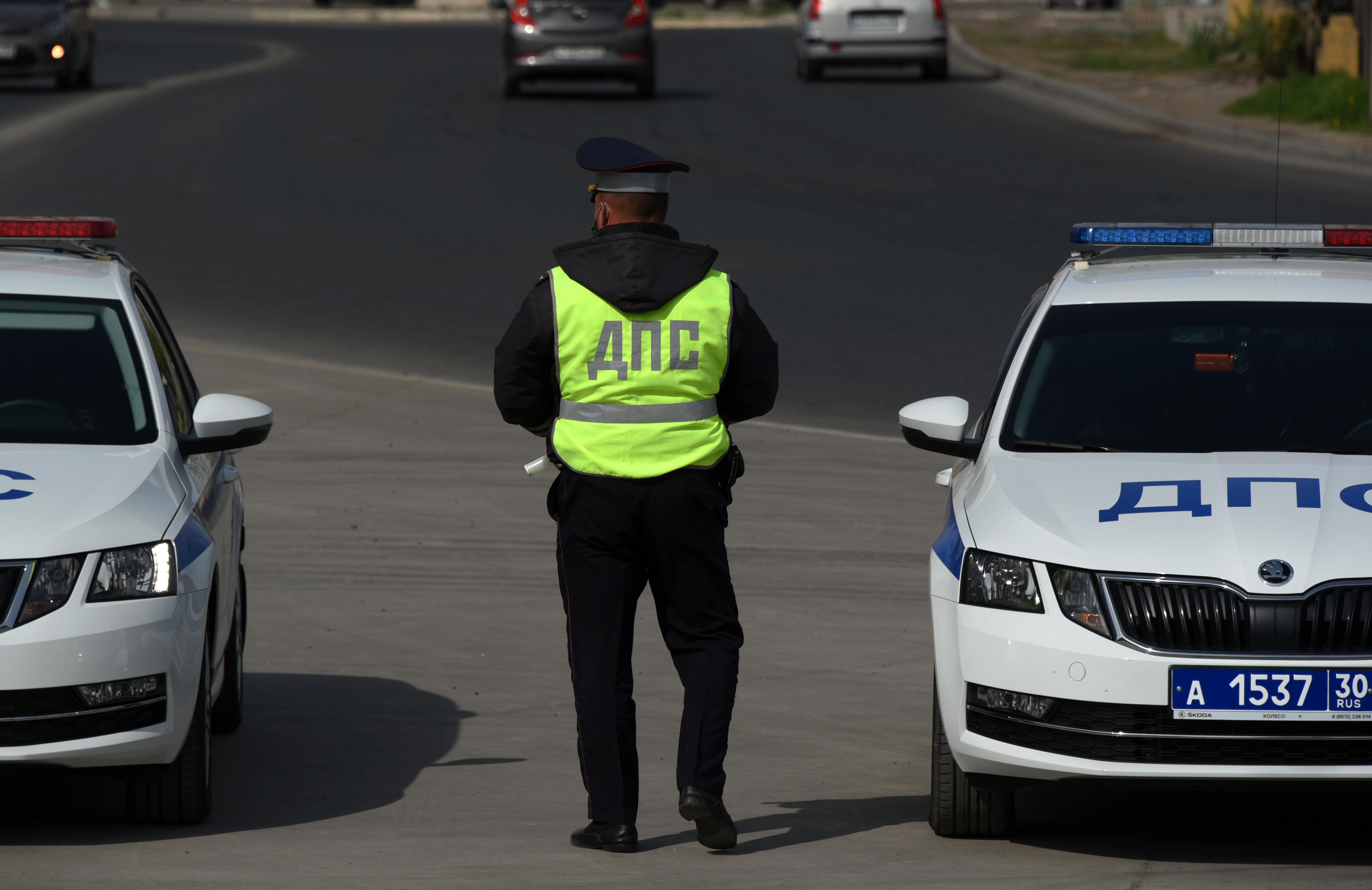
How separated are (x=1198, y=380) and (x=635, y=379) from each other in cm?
180

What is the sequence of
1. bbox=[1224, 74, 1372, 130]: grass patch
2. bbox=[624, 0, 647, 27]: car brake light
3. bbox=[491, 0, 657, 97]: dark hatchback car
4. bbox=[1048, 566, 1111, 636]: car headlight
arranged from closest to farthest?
bbox=[1048, 566, 1111, 636]: car headlight
bbox=[1224, 74, 1372, 130]: grass patch
bbox=[491, 0, 657, 97]: dark hatchback car
bbox=[624, 0, 647, 27]: car brake light

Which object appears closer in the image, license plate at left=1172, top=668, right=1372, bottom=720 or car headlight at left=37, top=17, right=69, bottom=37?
license plate at left=1172, top=668, right=1372, bottom=720

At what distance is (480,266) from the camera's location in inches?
702

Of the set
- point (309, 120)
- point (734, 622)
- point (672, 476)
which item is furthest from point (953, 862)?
point (309, 120)

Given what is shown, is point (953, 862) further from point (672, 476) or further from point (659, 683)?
point (659, 683)

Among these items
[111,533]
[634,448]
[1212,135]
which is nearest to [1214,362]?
[634,448]

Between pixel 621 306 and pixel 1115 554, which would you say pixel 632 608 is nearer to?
pixel 621 306

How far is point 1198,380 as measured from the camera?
6270 millimetres

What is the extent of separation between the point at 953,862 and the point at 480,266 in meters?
12.8

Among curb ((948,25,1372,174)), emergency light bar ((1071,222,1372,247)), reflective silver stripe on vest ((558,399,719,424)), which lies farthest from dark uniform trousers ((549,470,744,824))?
curb ((948,25,1372,174))

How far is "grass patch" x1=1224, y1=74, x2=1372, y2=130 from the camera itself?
24.9 metres

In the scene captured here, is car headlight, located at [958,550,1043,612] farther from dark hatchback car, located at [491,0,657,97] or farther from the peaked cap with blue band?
dark hatchback car, located at [491,0,657,97]

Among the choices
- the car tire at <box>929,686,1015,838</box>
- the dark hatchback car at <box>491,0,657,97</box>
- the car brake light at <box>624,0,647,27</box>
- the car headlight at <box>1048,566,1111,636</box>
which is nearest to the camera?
the car headlight at <box>1048,566,1111,636</box>

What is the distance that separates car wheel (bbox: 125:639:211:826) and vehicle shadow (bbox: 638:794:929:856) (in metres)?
1.20
